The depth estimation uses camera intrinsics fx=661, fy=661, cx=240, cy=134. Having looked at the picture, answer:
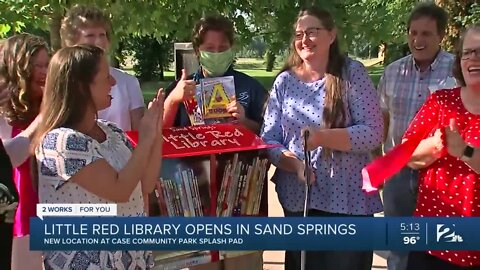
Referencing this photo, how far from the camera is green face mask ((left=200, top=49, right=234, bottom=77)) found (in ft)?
12.2

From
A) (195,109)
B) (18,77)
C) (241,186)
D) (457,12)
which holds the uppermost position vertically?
(457,12)

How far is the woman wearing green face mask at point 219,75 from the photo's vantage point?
12.2 feet

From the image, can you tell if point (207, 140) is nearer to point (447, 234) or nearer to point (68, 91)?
point (68, 91)

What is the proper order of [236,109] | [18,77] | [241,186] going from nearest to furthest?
[18,77] → [241,186] → [236,109]

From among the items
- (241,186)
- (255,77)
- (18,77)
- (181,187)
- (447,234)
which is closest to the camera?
(447,234)

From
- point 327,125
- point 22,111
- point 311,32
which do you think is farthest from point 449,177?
point 22,111

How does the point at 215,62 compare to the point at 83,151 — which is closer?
the point at 83,151

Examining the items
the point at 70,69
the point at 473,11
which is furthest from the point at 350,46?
the point at 473,11

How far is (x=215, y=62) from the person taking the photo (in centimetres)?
373

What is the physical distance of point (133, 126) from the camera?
12.0ft

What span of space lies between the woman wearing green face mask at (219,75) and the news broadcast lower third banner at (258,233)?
105 cm

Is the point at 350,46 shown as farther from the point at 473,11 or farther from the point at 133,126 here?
the point at 473,11

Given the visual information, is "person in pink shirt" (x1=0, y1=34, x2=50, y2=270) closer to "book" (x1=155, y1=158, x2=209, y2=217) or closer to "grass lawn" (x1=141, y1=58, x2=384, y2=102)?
"book" (x1=155, y1=158, x2=209, y2=217)

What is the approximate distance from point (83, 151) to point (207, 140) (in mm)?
1016
